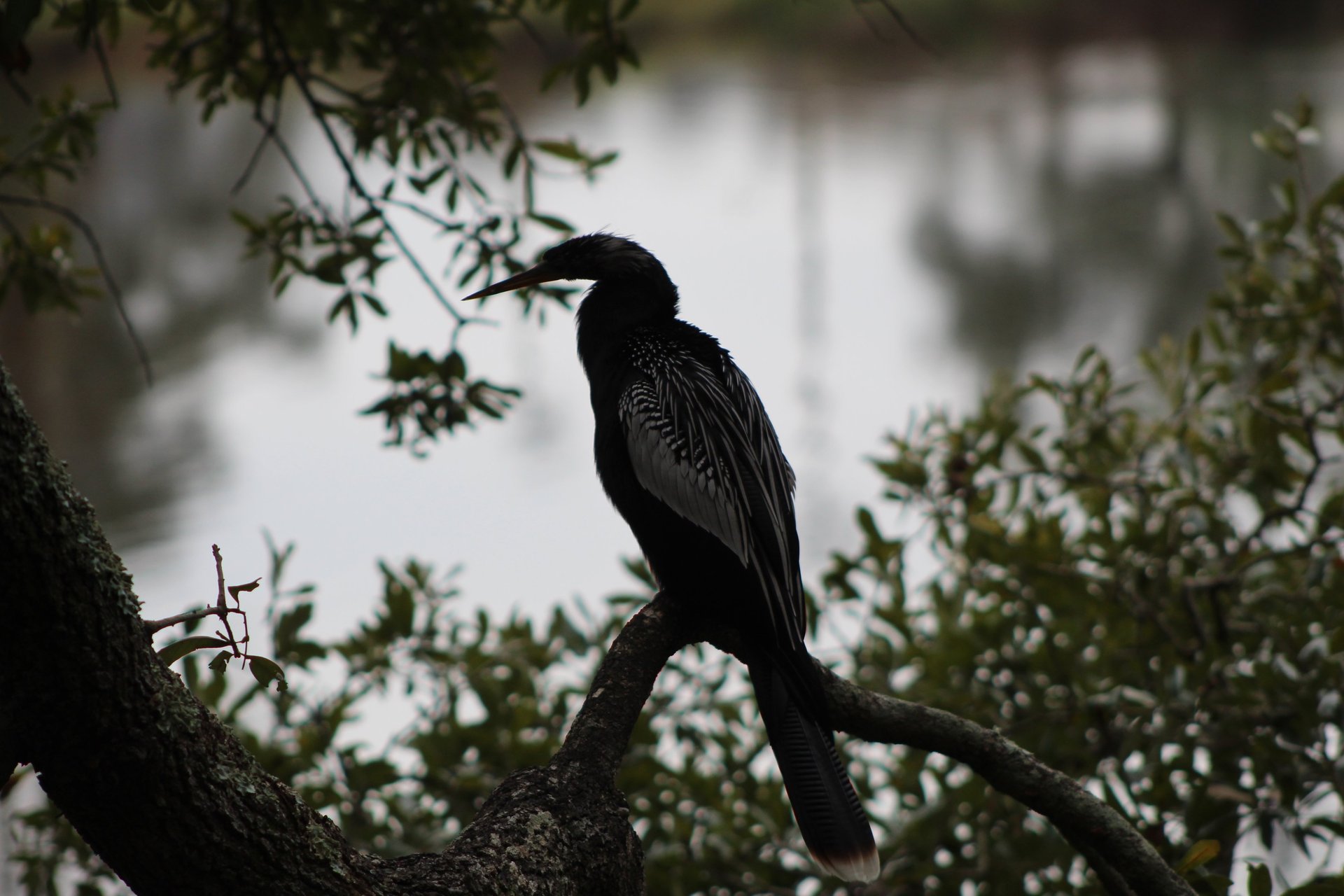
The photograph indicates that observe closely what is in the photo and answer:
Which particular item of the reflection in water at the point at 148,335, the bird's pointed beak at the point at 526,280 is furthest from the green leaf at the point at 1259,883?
the reflection in water at the point at 148,335

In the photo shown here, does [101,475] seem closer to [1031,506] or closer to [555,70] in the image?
[555,70]

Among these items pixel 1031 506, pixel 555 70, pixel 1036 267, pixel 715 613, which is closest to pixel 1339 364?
pixel 1031 506

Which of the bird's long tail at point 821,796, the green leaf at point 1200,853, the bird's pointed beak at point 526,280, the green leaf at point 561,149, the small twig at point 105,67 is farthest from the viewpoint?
the green leaf at point 561,149

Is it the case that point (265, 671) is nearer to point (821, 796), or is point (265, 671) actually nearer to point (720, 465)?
point (821, 796)

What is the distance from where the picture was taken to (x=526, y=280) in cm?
181

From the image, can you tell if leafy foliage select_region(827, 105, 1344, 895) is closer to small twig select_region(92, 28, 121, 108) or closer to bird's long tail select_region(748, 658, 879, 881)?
bird's long tail select_region(748, 658, 879, 881)

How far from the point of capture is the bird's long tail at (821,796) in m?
1.31

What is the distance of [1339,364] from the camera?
2021mm

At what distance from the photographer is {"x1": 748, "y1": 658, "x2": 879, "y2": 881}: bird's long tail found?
1.31m

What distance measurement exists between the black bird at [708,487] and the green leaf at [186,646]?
27.9 inches

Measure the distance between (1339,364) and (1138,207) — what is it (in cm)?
637

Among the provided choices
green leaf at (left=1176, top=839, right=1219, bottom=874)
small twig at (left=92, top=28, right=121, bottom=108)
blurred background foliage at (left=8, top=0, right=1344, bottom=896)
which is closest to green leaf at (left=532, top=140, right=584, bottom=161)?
blurred background foliage at (left=8, top=0, right=1344, bottom=896)

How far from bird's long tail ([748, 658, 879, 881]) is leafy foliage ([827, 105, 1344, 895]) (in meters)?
0.55

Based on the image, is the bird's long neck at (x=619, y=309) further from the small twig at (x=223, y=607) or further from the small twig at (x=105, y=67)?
the small twig at (x=223, y=607)
